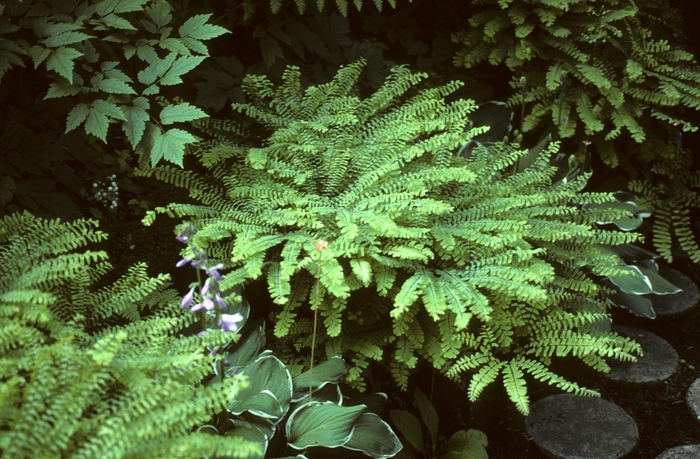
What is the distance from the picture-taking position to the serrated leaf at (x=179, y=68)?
224cm

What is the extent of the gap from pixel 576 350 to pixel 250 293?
1432 millimetres

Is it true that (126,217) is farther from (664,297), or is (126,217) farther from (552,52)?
(664,297)

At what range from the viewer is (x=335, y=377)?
215cm

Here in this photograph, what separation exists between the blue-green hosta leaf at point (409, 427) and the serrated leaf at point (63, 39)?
193cm

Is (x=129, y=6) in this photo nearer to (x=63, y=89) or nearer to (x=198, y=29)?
(x=198, y=29)

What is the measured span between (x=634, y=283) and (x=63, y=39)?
9.36ft

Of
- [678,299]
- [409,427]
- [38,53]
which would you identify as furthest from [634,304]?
[38,53]

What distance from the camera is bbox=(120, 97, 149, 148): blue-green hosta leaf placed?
2.19 m

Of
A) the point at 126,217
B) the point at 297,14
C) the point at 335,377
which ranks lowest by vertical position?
the point at 335,377

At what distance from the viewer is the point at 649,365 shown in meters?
3.16

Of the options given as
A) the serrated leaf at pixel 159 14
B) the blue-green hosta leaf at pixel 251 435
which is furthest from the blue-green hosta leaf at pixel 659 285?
the serrated leaf at pixel 159 14

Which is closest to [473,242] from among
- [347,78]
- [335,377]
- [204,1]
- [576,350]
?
[576,350]

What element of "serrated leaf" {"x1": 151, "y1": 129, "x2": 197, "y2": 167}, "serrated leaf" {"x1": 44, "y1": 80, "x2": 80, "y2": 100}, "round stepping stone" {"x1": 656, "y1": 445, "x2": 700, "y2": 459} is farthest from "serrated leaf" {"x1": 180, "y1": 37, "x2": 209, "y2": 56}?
"round stepping stone" {"x1": 656, "y1": 445, "x2": 700, "y2": 459}

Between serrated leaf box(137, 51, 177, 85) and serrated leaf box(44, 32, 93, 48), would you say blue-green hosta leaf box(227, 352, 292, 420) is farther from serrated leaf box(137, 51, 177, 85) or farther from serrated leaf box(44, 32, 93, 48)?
serrated leaf box(44, 32, 93, 48)
